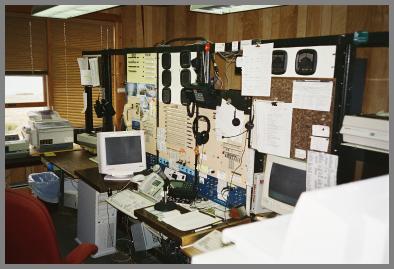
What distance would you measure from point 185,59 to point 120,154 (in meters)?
1.04

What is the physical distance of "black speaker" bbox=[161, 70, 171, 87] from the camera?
2.99 m

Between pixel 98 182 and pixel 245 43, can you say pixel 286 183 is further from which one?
pixel 98 182

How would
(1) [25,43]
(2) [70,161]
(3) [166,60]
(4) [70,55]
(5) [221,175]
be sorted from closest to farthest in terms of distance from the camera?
(5) [221,175]
(3) [166,60]
(2) [70,161]
(1) [25,43]
(4) [70,55]

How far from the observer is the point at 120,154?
3.21 meters

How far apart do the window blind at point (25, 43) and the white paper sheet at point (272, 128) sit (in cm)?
341

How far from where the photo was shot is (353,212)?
3.14ft

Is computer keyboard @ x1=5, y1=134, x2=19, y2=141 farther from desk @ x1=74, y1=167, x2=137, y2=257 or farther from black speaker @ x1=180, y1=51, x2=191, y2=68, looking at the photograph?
black speaker @ x1=180, y1=51, x2=191, y2=68

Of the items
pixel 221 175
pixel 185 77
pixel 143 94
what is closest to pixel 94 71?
pixel 143 94

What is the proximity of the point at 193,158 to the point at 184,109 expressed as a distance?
1.28 ft

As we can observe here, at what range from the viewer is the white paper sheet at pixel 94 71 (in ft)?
13.0

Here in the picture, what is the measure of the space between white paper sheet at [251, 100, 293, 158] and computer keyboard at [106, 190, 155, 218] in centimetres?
93

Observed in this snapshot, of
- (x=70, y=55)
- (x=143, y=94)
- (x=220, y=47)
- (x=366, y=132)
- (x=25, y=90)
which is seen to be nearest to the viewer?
(x=366, y=132)

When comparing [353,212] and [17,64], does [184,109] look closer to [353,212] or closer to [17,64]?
Answer: [353,212]

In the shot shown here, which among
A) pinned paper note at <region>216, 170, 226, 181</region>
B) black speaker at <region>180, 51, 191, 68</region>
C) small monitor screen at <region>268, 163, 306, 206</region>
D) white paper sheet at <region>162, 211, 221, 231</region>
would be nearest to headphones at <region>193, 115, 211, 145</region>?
pinned paper note at <region>216, 170, 226, 181</region>
